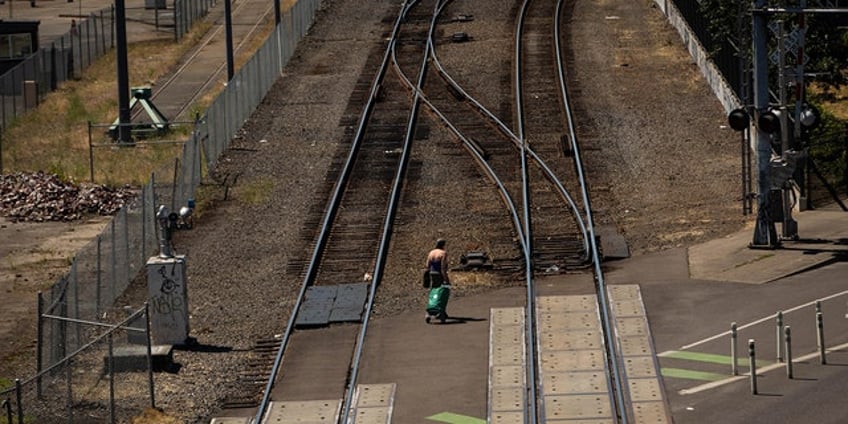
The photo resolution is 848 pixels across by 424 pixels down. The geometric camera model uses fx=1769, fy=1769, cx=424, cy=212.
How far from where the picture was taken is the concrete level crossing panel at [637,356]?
26.3 meters

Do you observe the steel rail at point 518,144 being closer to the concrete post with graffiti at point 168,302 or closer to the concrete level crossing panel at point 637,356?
the concrete level crossing panel at point 637,356

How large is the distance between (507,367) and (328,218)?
12998mm

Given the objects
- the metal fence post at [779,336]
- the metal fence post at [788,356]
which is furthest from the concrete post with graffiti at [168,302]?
the metal fence post at [788,356]

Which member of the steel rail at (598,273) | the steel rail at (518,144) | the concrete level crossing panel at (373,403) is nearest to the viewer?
the concrete level crossing panel at (373,403)

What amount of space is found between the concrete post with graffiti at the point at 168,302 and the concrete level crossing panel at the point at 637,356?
7.85 metres

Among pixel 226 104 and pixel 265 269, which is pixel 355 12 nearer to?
pixel 226 104

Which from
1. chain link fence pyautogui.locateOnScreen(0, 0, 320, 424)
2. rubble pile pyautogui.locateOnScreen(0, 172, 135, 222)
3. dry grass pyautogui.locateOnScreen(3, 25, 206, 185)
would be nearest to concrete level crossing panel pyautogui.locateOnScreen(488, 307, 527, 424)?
chain link fence pyautogui.locateOnScreen(0, 0, 320, 424)

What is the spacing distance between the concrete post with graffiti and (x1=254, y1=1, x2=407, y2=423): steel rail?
1.92 meters

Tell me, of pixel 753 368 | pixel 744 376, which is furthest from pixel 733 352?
pixel 753 368

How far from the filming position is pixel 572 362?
29266 mm

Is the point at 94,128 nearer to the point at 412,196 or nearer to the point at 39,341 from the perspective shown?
the point at 412,196

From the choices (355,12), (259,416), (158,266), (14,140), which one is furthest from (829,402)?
(355,12)

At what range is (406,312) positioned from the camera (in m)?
33.6

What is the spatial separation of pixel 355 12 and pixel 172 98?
1173 cm
